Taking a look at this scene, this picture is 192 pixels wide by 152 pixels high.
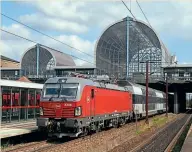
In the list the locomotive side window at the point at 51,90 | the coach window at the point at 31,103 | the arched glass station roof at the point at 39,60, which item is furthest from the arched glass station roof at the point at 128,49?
the locomotive side window at the point at 51,90

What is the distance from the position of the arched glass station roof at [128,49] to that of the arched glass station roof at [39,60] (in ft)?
46.0

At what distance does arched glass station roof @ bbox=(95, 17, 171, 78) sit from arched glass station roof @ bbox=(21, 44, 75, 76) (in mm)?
14032

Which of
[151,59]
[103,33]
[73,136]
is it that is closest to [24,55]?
[103,33]

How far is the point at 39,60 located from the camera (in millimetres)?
108812

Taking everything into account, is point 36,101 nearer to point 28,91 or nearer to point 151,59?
point 28,91

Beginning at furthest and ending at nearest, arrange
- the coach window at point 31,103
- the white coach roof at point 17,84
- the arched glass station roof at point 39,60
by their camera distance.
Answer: the arched glass station roof at point 39,60 < the coach window at point 31,103 < the white coach roof at point 17,84

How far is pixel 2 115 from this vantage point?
21.5m

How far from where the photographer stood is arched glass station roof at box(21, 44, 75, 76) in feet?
352

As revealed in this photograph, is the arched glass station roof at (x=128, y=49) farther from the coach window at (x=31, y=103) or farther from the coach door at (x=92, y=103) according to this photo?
the coach door at (x=92, y=103)

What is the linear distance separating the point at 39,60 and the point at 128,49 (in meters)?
26.1

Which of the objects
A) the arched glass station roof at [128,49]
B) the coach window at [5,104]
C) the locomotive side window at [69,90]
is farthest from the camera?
the arched glass station roof at [128,49]

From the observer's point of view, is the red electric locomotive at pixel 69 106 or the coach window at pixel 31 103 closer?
the red electric locomotive at pixel 69 106

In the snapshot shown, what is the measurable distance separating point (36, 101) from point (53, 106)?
662 cm

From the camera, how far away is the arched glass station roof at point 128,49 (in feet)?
313
